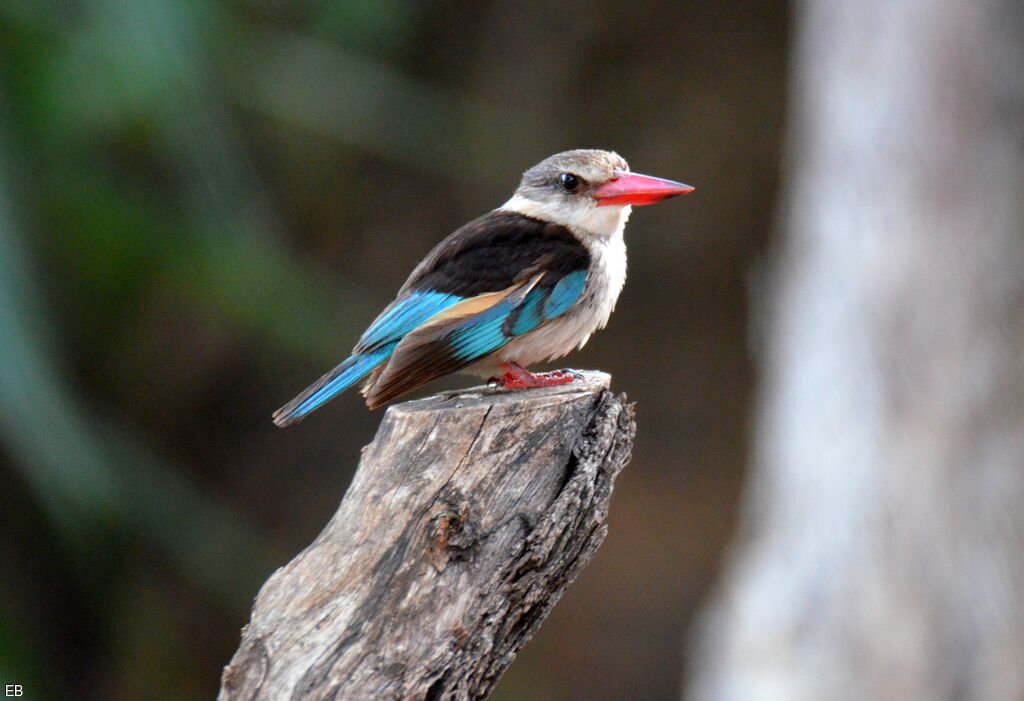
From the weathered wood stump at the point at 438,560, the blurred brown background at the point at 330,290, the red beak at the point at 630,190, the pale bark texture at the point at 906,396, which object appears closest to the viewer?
the weathered wood stump at the point at 438,560

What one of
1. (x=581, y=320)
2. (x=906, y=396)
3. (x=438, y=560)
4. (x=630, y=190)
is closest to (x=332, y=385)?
(x=581, y=320)

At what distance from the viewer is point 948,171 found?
20.1 feet

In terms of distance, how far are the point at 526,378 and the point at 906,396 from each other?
134 inches

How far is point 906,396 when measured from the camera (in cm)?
617

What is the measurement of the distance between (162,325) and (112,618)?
5.37ft

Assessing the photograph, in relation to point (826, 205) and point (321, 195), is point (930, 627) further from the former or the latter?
point (321, 195)

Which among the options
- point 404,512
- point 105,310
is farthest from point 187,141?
point 404,512

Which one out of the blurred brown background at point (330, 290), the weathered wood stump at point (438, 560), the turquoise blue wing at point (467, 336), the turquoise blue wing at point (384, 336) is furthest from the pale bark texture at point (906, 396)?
the weathered wood stump at point (438, 560)

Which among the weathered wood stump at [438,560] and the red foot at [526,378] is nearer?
the weathered wood stump at [438,560]

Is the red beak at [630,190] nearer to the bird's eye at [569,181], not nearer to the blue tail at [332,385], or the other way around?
the bird's eye at [569,181]

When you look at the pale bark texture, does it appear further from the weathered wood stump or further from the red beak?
the weathered wood stump

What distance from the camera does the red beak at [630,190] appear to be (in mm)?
3662

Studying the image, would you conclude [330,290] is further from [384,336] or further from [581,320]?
[384,336]

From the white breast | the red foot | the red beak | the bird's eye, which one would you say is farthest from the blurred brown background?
the red foot
